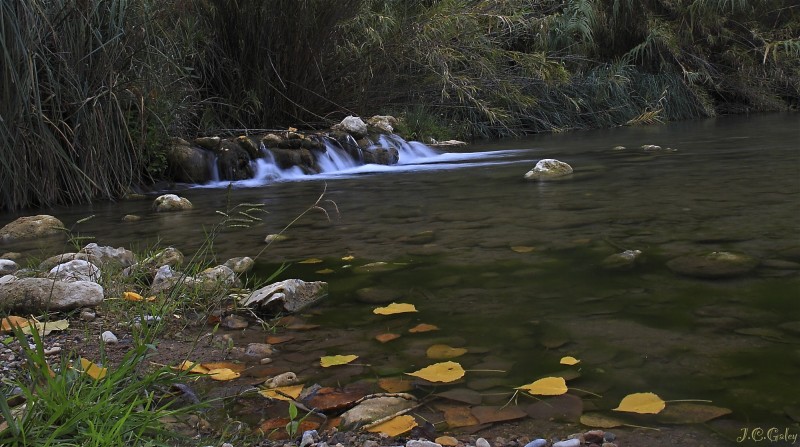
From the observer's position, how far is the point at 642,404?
1359mm

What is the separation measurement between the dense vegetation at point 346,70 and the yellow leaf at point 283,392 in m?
2.97

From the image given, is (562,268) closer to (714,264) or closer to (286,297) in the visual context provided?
(714,264)

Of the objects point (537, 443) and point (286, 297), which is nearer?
point (537, 443)

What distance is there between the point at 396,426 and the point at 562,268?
1.10 m

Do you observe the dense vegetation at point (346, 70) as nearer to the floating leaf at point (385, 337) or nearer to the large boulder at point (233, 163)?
the large boulder at point (233, 163)

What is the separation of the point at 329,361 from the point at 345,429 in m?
0.33

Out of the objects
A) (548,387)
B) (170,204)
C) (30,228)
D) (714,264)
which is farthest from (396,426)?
(170,204)

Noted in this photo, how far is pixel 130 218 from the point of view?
391cm

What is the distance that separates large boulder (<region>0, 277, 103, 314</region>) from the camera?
1.94m

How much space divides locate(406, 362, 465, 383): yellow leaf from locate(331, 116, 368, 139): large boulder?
552cm

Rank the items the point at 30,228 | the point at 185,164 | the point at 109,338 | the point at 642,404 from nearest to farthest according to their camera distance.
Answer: the point at 642,404
the point at 109,338
the point at 30,228
the point at 185,164

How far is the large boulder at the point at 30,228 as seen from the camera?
3.49 metres

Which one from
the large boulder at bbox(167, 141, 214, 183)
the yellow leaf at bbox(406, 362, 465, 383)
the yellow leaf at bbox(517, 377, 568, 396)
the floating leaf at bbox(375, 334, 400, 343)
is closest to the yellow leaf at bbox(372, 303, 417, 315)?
the floating leaf at bbox(375, 334, 400, 343)

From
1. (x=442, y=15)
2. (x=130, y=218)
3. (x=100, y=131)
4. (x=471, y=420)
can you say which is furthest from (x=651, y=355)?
(x=442, y=15)
